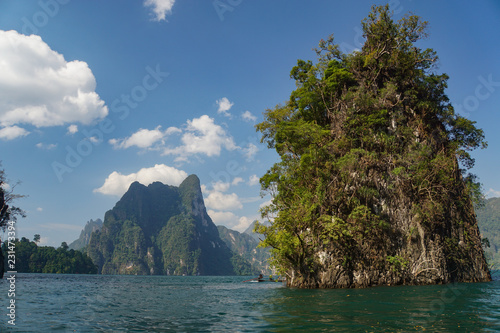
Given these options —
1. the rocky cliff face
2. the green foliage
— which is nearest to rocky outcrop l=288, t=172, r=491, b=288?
the rocky cliff face

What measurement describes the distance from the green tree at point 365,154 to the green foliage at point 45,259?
112655 millimetres

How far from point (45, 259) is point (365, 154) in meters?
127

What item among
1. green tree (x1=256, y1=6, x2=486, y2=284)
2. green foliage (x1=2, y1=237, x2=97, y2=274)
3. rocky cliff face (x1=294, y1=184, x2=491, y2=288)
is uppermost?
green tree (x1=256, y1=6, x2=486, y2=284)

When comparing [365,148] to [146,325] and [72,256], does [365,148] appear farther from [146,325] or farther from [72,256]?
[72,256]

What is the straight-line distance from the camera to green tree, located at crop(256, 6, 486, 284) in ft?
80.2

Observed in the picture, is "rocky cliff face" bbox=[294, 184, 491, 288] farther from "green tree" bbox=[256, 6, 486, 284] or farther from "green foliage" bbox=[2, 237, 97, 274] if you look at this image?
"green foliage" bbox=[2, 237, 97, 274]

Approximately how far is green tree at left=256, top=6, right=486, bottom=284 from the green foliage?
11265 cm

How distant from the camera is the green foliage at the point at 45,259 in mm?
104125

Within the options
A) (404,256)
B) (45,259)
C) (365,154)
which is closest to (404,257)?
(404,256)

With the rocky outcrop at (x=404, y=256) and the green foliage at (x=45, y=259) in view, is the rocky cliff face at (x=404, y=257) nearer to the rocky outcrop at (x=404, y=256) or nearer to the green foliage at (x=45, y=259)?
the rocky outcrop at (x=404, y=256)

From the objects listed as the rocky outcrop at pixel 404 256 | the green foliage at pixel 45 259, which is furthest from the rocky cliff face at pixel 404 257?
the green foliage at pixel 45 259

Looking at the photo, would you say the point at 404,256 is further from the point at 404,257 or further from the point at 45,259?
the point at 45,259

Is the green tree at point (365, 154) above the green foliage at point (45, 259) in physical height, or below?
above

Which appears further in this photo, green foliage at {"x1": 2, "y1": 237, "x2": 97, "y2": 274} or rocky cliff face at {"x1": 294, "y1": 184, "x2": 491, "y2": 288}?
green foliage at {"x1": 2, "y1": 237, "x2": 97, "y2": 274}
